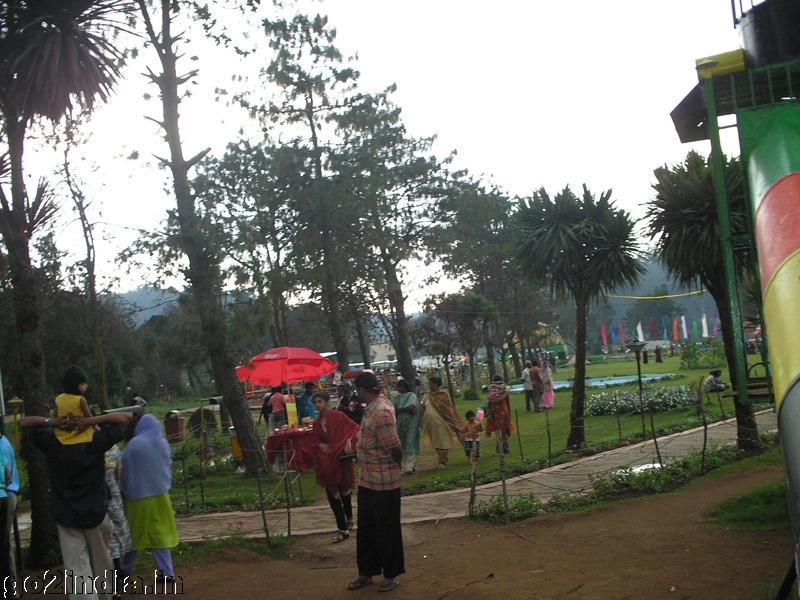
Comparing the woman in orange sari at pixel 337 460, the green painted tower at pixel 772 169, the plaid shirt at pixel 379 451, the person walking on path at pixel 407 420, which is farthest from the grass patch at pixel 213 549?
the green painted tower at pixel 772 169

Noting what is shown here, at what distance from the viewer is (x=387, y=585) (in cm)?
568

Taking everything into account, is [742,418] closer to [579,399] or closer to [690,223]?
[579,399]

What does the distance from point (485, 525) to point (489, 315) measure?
2525 centimetres

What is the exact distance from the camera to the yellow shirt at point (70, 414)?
4965mm

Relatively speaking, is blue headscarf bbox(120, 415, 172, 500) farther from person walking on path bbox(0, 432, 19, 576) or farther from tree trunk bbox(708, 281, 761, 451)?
tree trunk bbox(708, 281, 761, 451)

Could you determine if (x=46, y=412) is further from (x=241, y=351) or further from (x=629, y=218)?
(x=629, y=218)

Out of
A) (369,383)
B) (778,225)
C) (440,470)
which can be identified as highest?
(778,225)

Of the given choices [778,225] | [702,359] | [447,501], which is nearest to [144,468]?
[447,501]

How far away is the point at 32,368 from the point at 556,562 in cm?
519

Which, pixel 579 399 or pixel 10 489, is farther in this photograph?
pixel 579 399

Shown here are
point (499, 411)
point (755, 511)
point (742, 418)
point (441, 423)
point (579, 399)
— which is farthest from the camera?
point (499, 411)

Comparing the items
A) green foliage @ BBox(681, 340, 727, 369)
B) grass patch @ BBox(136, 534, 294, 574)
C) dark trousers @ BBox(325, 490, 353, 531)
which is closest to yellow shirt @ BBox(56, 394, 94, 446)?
grass patch @ BBox(136, 534, 294, 574)

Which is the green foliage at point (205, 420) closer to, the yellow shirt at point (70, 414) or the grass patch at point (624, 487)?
the grass patch at point (624, 487)

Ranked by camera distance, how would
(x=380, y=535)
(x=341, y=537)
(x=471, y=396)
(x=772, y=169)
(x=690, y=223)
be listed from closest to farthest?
(x=772, y=169)
(x=380, y=535)
(x=341, y=537)
(x=690, y=223)
(x=471, y=396)
